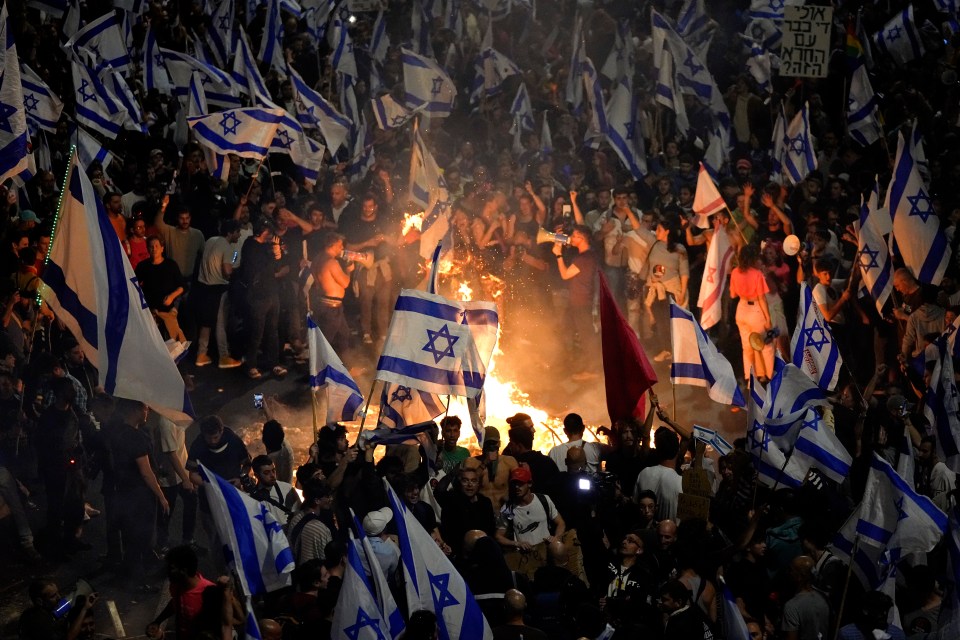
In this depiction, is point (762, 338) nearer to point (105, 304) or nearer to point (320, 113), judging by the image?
point (320, 113)

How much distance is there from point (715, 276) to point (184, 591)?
981 cm

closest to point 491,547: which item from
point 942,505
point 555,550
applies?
point 555,550

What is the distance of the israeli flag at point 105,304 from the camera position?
1044 cm

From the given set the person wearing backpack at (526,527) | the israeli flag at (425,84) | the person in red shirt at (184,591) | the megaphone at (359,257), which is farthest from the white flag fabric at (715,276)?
the person in red shirt at (184,591)

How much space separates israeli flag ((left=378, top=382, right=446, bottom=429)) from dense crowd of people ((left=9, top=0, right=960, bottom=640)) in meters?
0.50

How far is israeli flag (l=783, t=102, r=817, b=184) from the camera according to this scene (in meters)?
20.4

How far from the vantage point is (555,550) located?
1084 cm

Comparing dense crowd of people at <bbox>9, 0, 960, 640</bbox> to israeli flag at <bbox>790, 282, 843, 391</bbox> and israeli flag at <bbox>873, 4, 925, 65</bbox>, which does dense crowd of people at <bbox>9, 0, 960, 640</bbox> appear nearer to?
israeli flag at <bbox>873, 4, 925, 65</bbox>

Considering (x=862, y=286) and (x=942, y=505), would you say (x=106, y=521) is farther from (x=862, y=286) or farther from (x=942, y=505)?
(x=862, y=286)

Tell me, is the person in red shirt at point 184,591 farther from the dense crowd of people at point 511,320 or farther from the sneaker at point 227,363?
the sneaker at point 227,363

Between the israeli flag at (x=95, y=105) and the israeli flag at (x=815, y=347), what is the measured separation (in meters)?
9.31

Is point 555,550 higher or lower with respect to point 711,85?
lower

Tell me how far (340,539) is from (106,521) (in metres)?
3.08

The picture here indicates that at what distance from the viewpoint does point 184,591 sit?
9.38 m
